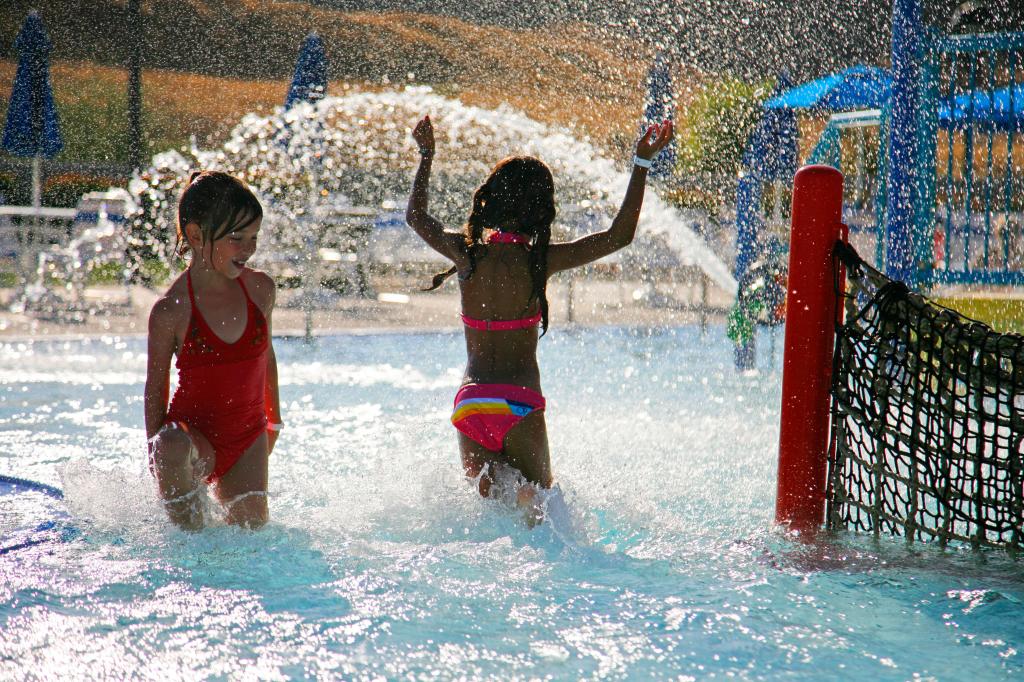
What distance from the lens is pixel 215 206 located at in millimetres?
2873

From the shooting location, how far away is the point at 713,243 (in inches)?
400

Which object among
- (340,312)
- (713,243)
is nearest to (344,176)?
(340,312)

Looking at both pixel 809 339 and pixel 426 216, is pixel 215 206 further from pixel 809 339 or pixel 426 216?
pixel 809 339

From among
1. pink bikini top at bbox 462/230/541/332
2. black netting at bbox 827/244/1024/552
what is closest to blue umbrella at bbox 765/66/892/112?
black netting at bbox 827/244/1024/552

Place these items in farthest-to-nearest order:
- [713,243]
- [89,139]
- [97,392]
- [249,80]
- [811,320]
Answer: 1. [249,80]
2. [89,139]
3. [713,243]
4. [97,392]
5. [811,320]

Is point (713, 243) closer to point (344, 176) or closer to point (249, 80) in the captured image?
point (344, 176)

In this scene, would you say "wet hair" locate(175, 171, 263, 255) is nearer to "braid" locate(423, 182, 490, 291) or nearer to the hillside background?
Result: "braid" locate(423, 182, 490, 291)

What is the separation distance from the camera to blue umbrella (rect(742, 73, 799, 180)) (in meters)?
7.82

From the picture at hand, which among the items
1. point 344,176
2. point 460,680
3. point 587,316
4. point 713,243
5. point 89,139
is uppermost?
point 89,139

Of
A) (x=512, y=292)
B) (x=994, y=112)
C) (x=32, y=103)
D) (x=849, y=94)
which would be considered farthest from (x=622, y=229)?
(x=32, y=103)

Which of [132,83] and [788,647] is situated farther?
[132,83]

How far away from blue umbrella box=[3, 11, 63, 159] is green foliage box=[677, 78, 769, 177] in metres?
19.8

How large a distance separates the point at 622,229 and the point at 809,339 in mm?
671

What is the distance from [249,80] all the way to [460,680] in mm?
29669
